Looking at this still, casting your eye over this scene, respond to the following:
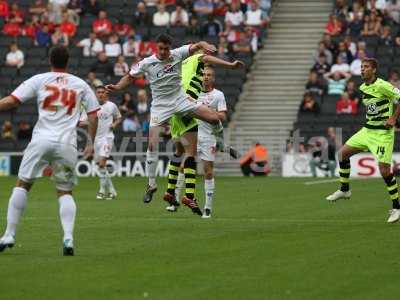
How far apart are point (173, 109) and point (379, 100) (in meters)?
3.23

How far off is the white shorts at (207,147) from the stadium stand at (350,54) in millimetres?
16148

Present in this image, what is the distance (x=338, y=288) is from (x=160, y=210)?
1017cm

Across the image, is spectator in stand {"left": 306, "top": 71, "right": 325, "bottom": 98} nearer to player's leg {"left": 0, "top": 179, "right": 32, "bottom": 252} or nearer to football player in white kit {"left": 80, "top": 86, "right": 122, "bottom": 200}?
football player in white kit {"left": 80, "top": 86, "right": 122, "bottom": 200}

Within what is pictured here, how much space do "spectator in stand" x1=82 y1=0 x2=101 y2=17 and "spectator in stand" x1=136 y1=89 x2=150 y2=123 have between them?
5.98 meters

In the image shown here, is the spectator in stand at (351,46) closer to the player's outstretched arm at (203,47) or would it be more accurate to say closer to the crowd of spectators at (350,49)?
the crowd of spectators at (350,49)

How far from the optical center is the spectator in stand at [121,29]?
42031 millimetres

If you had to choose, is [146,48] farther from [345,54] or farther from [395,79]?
[395,79]

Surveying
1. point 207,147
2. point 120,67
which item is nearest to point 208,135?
point 207,147

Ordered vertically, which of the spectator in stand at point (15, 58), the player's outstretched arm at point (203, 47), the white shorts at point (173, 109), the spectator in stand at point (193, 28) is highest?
the player's outstretched arm at point (203, 47)

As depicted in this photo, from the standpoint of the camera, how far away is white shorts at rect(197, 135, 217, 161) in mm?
20438

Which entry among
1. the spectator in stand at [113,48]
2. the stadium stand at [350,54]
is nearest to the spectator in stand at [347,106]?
the stadium stand at [350,54]

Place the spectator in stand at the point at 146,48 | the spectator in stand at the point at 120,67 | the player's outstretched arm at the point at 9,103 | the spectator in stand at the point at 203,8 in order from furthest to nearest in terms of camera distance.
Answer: the spectator in stand at the point at 203,8 < the spectator in stand at the point at 146,48 < the spectator in stand at the point at 120,67 < the player's outstretched arm at the point at 9,103

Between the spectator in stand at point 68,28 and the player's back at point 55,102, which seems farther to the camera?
the spectator in stand at point 68,28

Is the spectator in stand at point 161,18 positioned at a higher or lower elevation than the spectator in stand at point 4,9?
higher
